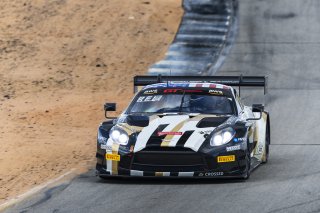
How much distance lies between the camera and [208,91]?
14.3 m

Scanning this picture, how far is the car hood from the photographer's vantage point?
41.7 feet

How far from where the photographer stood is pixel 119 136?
42.8ft

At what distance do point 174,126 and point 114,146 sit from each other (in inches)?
34.0

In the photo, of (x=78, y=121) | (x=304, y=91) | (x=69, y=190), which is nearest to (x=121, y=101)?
(x=78, y=121)

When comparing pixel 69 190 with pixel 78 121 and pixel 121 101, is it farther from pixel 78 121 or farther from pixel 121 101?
pixel 121 101

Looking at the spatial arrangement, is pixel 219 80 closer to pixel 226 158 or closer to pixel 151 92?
pixel 151 92

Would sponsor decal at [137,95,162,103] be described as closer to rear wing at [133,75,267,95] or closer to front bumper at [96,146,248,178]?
rear wing at [133,75,267,95]

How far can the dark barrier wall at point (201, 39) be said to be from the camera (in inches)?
942

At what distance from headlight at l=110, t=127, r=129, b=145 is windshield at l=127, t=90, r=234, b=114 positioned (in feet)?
3.37

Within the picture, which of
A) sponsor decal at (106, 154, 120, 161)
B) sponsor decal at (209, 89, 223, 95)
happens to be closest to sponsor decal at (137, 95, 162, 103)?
sponsor decal at (209, 89, 223, 95)

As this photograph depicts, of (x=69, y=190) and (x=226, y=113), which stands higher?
(x=226, y=113)

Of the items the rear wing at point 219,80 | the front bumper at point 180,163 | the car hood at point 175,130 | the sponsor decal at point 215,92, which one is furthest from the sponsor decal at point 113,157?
the rear wing at point 219,80

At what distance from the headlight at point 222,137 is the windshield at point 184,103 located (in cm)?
Result: 99

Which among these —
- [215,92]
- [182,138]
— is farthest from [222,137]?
[215,92]
